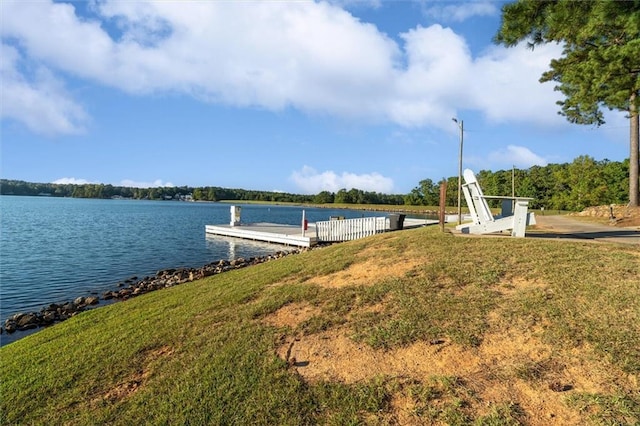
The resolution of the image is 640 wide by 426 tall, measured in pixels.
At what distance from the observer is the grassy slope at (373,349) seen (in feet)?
10.9

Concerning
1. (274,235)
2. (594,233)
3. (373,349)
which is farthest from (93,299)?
(594,233)

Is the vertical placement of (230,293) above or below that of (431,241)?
below

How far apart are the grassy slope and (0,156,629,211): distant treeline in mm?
6272

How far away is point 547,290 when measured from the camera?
5.26 meters

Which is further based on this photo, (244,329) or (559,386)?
(244,329)

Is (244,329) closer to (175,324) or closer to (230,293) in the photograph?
(175,324)

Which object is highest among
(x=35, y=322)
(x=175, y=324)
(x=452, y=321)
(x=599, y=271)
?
(x=599, y=271)

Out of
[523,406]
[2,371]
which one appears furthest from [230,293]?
[523,406]

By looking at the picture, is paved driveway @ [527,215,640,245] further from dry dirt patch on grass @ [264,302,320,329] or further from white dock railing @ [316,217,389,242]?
white dock railing @ [316,217,389,242]

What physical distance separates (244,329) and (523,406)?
11.3 feet

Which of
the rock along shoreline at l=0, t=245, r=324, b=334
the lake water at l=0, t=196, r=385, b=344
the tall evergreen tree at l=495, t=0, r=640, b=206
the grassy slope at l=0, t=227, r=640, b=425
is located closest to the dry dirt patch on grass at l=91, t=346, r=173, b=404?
the grassy slope at l=0, t=227, r=640, b=425

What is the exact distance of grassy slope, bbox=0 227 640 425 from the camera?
3.31m

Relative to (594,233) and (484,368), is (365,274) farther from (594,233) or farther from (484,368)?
(594,233)

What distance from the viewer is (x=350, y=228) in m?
21.8
